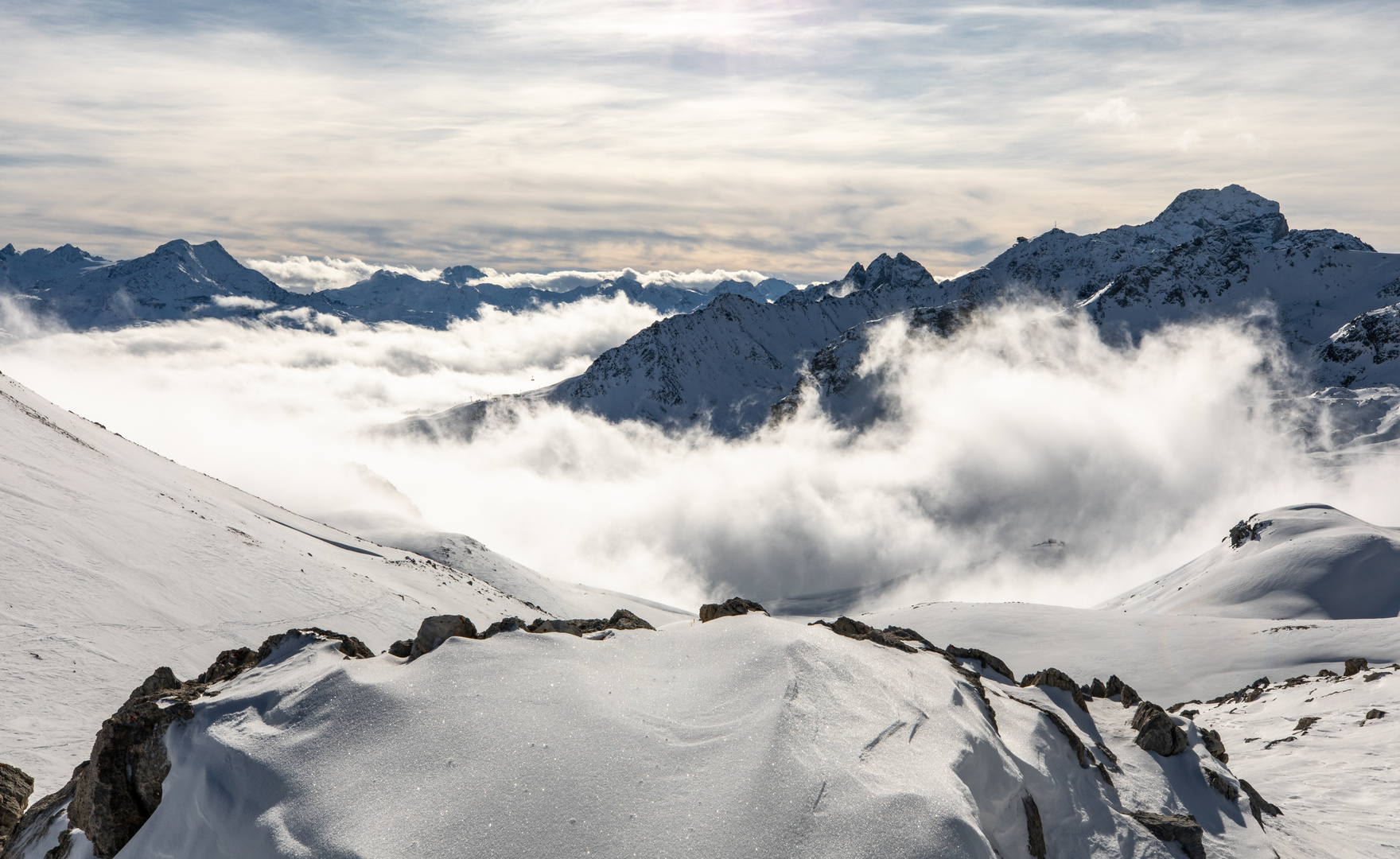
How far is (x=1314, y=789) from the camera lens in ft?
64.4

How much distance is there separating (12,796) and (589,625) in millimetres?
10752

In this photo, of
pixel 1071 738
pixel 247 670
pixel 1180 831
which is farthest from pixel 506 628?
pixel 1180 831

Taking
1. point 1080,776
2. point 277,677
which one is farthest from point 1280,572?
point 277,677

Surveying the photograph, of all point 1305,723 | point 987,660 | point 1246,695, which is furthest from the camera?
point 1246,695

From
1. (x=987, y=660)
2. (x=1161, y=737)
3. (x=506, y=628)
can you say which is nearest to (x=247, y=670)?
(x=506, y=628)

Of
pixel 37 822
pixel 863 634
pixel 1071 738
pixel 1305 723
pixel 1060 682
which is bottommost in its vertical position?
pixel 1305 723

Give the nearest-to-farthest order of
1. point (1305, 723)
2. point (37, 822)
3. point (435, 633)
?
point (37, 822) → point (435, 633) → point (1305, 723)

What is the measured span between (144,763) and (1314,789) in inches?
1015

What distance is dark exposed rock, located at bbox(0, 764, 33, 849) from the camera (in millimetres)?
13117

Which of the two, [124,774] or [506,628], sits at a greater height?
[506,628]

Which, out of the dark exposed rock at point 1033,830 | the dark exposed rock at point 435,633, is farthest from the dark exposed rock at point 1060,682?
the dark exposed rock at point 435,633

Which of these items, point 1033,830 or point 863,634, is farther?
point 863,634

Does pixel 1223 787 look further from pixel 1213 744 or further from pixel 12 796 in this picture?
pixel 12 796

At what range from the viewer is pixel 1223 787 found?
16016 mm
